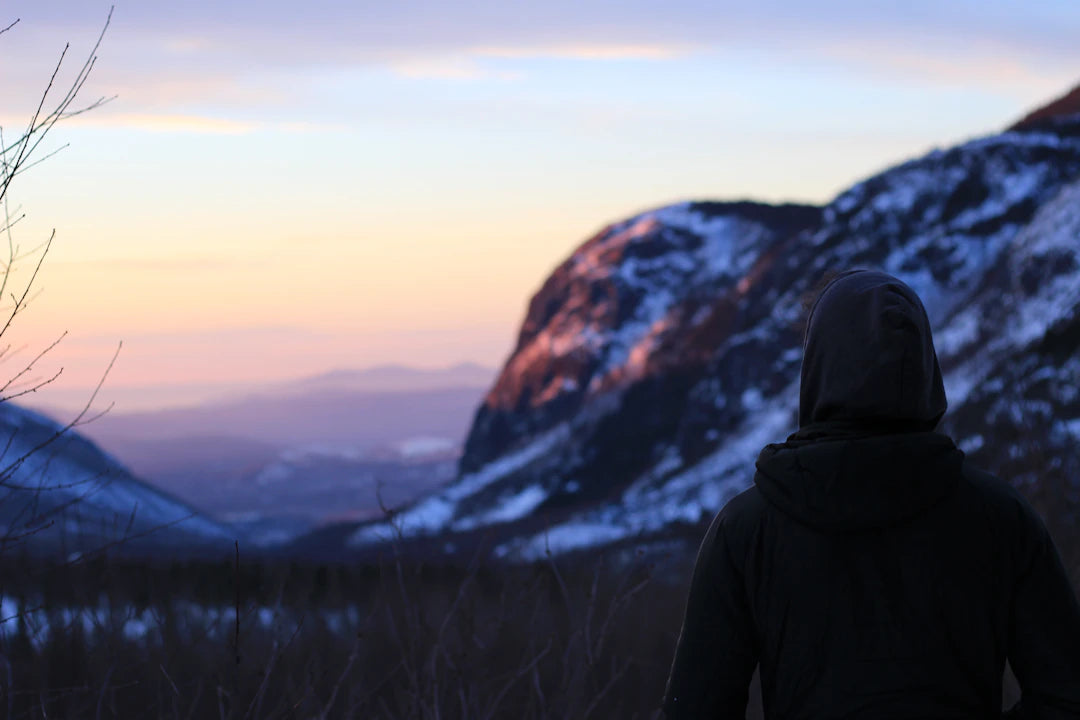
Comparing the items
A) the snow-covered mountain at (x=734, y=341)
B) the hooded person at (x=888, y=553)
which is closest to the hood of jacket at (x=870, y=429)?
the hooded person at (x=888, y=553)

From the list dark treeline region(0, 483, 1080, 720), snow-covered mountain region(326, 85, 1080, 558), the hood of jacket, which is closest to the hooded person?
the hood of jacket

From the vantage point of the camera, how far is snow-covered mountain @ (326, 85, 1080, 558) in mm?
42188

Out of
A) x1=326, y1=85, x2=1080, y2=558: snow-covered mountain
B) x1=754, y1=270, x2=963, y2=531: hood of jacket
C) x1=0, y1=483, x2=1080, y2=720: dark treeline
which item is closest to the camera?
x1=754, y1=270, x2=963, y2=531: hood of jacket

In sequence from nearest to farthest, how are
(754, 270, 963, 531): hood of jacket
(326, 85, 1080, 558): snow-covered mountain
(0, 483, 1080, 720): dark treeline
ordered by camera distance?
(754, 270, 963, 531): hood of jacket → (0, 483, 1080, 720): dark treeline → (326, 85, 1080, 558): snow-covered mountain

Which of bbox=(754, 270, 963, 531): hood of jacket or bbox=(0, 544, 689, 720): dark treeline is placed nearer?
bbox=(754, 270, 963, 531): hood of jacket

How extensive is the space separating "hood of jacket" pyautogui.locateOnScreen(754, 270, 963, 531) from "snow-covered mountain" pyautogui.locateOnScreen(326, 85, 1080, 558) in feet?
1.18

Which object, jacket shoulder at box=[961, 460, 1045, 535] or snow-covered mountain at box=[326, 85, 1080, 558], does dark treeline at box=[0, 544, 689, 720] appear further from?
jacket shoulder at box=[961, 460, 1045, 535]

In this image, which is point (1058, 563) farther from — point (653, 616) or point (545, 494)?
point (545, 494)

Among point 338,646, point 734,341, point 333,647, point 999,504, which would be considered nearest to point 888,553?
point 999,504

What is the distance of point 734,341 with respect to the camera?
2724 inches

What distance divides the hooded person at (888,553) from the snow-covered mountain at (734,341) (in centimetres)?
40

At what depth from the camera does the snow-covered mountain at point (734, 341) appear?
42.2 metres

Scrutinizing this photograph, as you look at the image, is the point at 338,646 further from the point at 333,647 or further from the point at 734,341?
the point at 734,341

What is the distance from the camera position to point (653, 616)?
17.9m
